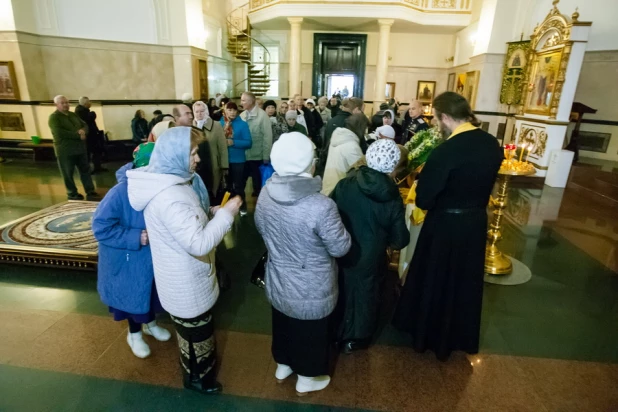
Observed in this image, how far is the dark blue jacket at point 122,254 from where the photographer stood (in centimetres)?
204

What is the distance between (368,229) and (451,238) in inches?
22.3

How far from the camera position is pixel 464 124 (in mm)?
2197

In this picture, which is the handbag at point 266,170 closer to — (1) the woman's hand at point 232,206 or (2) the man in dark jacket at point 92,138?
(1) the woman's hand at point 232,206

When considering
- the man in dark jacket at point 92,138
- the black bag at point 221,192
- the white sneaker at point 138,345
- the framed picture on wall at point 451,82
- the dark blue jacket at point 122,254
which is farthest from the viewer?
the framed picture on wall at point 451,82

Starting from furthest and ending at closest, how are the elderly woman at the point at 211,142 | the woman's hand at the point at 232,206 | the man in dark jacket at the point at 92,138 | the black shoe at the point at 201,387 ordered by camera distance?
the man in dark jacket at the point at 92,138 < the elderly woman at the point at 211,142 < the black shoe at the point at 201,387 < the woman's hand at the point at 232,206

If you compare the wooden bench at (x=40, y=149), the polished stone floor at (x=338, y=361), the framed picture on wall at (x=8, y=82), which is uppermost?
the framed picture on wall at (x=8, y=82)

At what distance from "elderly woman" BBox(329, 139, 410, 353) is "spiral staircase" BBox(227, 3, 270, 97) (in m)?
14.0

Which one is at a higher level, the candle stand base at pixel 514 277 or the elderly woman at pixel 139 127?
the elderly woman at pixel 139 127

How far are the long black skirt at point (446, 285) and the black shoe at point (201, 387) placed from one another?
137cm

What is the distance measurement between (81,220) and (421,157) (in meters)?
4.39

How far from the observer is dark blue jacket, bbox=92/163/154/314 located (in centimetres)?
204

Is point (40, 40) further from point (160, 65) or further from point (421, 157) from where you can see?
point (421, 157)

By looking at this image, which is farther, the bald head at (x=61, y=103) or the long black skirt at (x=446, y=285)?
the bald head at (x=61, y=103)

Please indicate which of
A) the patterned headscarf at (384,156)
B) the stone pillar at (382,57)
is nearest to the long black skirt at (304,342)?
the patterned headscarf at (384,156)
